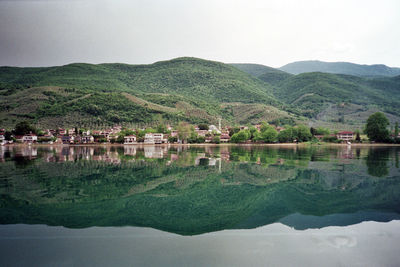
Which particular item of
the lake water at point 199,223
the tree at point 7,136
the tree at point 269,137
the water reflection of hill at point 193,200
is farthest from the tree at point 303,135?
the tree at point 7,136

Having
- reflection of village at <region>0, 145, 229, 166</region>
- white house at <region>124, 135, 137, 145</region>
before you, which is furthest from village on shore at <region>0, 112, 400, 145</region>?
reflection of village at <region>0, 145, 229, 166</region>

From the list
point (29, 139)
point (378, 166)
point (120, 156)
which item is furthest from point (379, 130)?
point (29, 139)

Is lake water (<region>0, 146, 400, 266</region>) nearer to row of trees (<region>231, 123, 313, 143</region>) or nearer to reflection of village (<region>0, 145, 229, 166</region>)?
reflection of village (<region>0, 145, 229, 166</region>)

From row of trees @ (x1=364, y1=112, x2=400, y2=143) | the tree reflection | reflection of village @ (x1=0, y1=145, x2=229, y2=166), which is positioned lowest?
reflection of village @ (x1=0, y1=145, x2=229, y2=166)

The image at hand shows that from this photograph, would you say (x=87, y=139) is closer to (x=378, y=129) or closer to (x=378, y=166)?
(x=378, y=166)

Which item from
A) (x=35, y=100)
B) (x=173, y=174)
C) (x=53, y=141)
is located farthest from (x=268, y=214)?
(x=35, y=100)

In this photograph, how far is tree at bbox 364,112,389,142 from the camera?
2461 inches

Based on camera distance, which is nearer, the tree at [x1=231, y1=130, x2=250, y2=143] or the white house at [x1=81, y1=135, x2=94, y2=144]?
the tree at [x1=231, y1=130, x2=250, y2=143]

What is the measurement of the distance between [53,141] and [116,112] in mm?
36754

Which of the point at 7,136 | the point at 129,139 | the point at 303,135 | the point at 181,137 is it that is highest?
the point at 303,135

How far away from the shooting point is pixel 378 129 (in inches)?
2466

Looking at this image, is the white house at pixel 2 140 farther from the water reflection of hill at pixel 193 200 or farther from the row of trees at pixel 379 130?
the row of trees at pixel 379 130

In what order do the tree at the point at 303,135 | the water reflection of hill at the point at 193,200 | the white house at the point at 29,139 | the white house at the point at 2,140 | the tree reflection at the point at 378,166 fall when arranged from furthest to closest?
the white house at the point at 29,139 < the tree at the point at 303,135 < the white house at the point at 2,140 < the tree reflection at the point at 378,166 < the water reflection of hill at the point at 193,200

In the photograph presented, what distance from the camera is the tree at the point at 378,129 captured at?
6250cm
